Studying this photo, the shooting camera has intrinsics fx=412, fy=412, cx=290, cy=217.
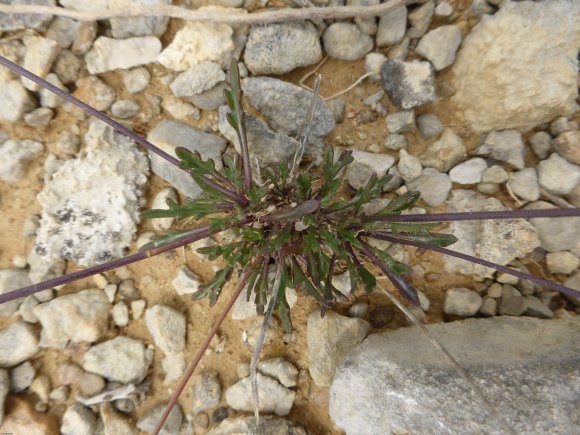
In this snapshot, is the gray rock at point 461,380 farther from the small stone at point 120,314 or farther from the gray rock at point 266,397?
the small stone at point 120,314

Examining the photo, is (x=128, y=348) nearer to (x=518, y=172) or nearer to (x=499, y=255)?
(x=499, y=255)

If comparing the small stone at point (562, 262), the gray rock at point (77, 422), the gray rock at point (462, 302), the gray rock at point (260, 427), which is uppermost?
the small stone at point (562, 262)

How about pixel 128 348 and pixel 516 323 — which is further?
pixel 128 348

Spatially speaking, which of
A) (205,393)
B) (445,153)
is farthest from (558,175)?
(205,393)

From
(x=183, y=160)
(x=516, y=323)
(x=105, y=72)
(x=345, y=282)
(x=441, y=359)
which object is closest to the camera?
(x=183, y=160)

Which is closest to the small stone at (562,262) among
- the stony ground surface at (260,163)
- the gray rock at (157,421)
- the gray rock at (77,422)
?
the stony ground surface at (260,163)

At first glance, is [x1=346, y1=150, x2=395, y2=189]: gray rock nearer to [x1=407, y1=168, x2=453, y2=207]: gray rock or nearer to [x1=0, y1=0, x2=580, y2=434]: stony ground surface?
[x1=0, y1=0, x2=580, y2=434]: stony ground surface

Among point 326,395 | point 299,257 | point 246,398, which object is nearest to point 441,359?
point 326,395
